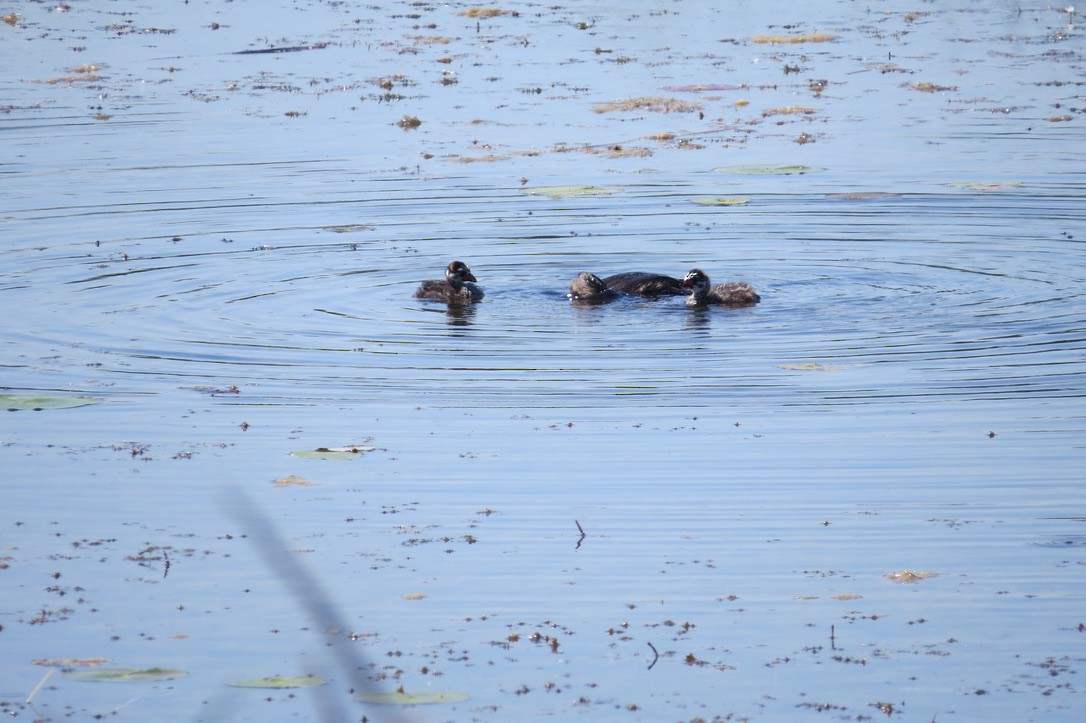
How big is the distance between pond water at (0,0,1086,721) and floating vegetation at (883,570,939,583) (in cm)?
2

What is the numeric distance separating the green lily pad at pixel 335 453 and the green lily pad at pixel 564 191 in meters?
8.68

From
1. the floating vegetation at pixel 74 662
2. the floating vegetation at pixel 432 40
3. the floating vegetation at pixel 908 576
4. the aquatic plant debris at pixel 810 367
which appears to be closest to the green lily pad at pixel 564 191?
the aquatic plant debris at pixel 810 367

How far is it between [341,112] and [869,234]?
9816 millimetres

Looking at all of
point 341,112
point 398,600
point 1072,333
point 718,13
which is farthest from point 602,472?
point 718,13

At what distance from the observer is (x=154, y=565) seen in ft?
26.0

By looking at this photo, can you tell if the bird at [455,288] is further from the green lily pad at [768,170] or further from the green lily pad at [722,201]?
the green lily pad at [768,170]

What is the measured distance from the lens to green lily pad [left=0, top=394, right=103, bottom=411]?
10812 mm

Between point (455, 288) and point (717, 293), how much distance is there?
2.24m

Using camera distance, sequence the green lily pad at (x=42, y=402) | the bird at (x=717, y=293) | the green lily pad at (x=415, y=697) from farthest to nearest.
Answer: the bird at (x=717, y=293) < the green lily pad at (x=42, y=402) < the green lily pad at (x=415, y=697)

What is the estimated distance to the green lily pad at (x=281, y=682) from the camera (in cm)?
657

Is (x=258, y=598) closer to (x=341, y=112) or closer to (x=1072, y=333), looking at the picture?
(x=1072, y=333)

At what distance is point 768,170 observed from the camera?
18859 millimetres

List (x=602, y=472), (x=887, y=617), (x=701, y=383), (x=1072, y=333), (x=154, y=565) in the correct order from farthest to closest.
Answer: (x=1072, y=333)
(x=701, y=383)
(x=602, y=472)
(x=154, y=565)
(x=887, y=617)

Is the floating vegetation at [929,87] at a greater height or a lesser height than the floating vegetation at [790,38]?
lesser
